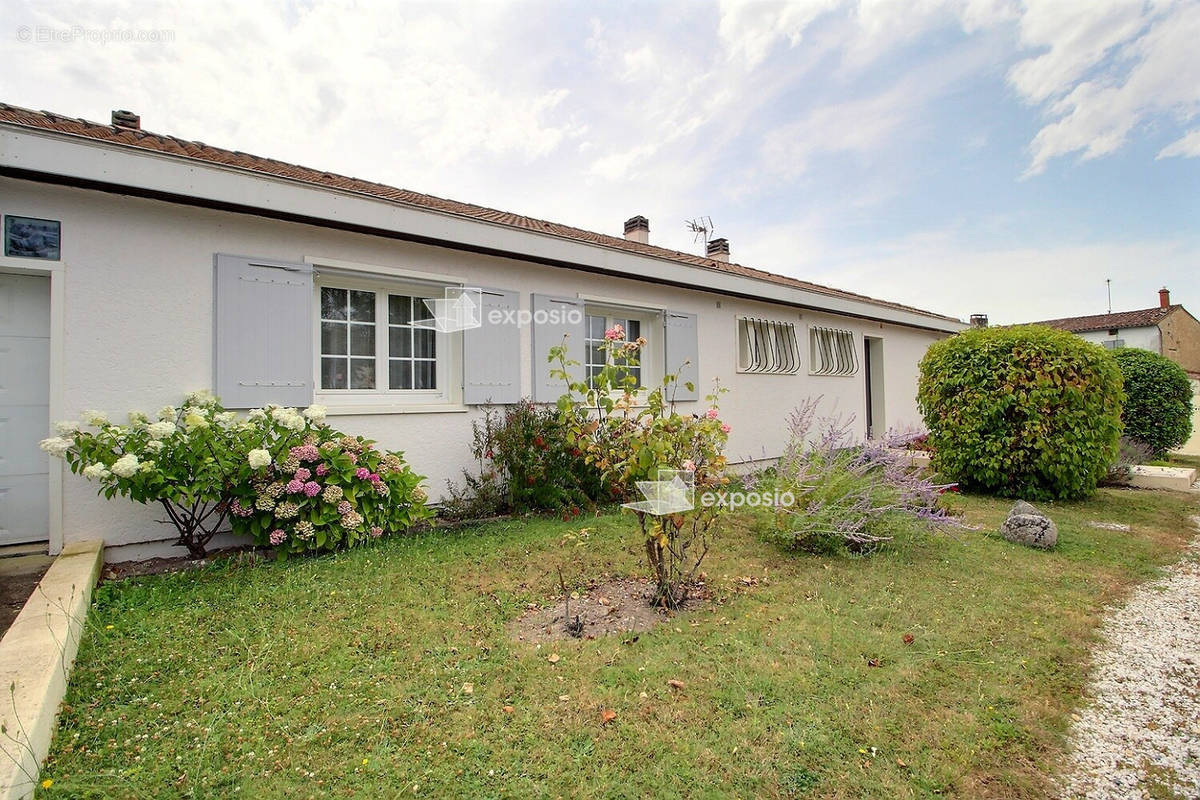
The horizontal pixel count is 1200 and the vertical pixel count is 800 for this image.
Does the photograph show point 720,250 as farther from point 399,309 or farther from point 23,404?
point 23,404

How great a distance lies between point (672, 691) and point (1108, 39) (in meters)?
10.7

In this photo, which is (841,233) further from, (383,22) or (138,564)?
(138,564)

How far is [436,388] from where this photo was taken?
18.7ft

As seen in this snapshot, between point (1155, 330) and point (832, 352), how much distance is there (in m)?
25.8

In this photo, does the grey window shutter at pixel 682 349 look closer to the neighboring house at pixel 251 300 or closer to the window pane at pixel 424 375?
the neighboring house at pixel 251 300

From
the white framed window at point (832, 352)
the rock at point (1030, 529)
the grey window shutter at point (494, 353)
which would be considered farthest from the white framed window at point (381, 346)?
the white framed window at point (832, 352)

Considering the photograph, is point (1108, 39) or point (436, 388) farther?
point (1108, 39)

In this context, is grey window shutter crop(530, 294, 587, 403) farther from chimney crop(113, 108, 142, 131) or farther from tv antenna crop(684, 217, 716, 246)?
tv antenna crop(684, 217, 716, 246)

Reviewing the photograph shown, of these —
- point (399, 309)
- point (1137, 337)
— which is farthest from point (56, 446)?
point (1137, 337)

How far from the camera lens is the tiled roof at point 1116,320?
81.2ft

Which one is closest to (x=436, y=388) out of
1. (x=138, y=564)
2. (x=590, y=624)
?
(x=138, y=564)

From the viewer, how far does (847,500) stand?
4.42 metres

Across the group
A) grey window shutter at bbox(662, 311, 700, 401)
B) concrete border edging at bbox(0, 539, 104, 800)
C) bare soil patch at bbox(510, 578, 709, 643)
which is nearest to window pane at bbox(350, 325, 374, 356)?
concrete border edging at bbox(0, 539, 104, 800)

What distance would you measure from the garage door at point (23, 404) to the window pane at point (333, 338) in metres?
1.87
